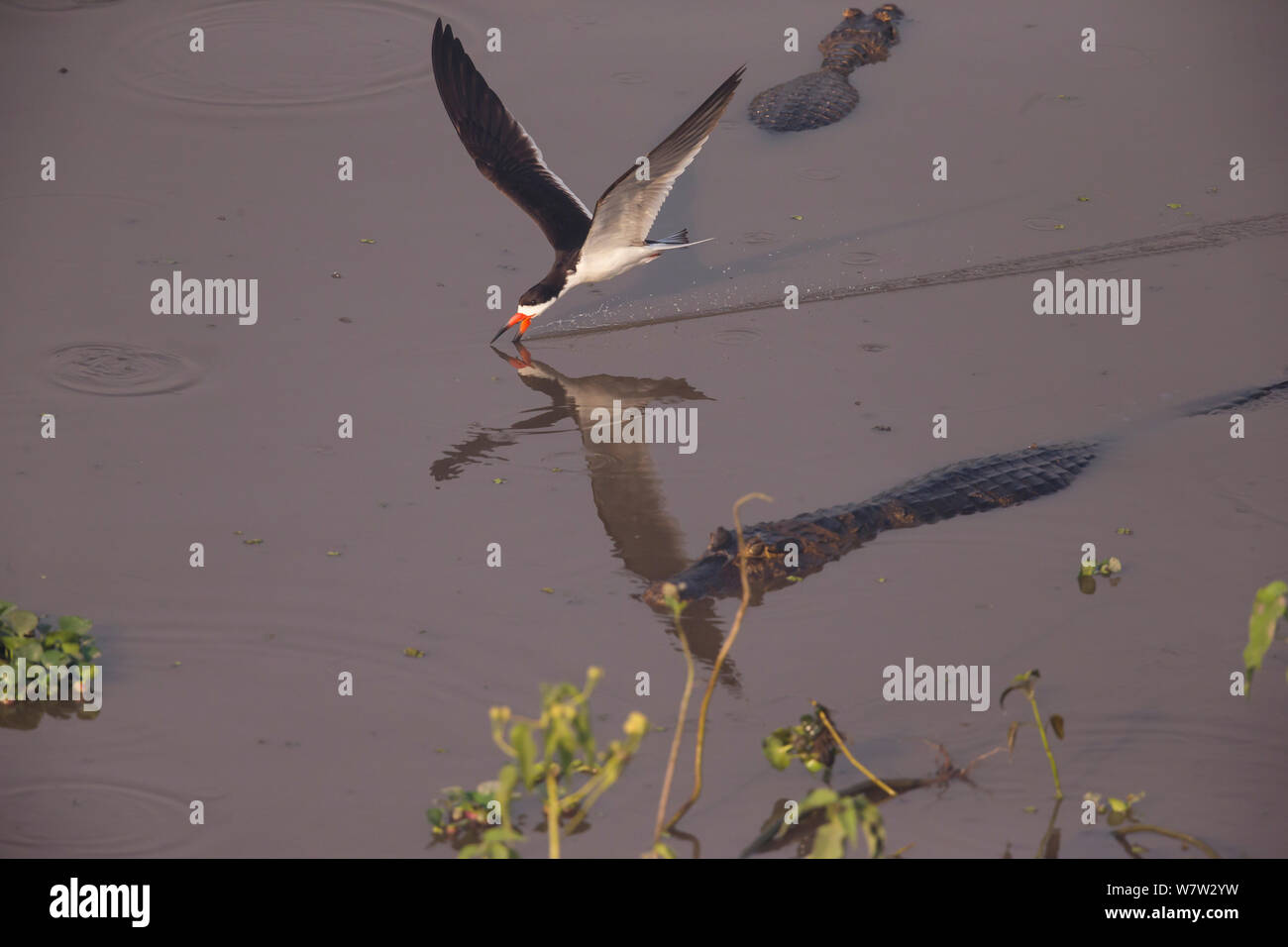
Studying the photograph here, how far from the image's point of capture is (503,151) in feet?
26.7

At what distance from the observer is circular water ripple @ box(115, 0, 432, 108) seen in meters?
10.2

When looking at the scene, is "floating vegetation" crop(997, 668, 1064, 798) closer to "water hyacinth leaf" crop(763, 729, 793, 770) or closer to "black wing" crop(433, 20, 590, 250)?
"water hyacinth leaf" crop(763, 729, 793, 770)

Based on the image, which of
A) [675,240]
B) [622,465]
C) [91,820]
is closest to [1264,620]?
[91,820]

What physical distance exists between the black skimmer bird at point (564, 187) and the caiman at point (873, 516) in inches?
77.5

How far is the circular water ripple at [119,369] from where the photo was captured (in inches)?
286

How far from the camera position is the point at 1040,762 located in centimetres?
486

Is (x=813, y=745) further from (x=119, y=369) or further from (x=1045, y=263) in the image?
(x=1045, y=263)

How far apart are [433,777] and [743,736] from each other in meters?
1.17

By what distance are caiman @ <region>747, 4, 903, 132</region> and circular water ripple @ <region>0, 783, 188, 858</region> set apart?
699cm

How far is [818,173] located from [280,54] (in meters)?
4.56

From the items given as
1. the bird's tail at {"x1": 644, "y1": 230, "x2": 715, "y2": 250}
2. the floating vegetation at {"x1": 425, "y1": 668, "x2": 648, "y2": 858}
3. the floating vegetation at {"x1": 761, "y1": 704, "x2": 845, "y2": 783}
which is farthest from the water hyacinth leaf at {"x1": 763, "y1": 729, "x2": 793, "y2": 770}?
the bird's tail at {"x1": 644, "y1": 230, "x2": 715, "y2": 250}

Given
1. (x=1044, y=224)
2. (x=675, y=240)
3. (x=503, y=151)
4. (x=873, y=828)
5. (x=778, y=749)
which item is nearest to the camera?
(x=873, y=828)

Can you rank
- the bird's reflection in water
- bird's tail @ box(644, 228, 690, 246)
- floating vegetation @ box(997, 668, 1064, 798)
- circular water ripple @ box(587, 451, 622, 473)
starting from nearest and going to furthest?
floating vegetation @ box(997, 668, 1064, 798)
the bird's reflection in water
circular water ripple @ box(587, 451, 622, 473)
bird's tail @ box(644, 228, 690, 246)
